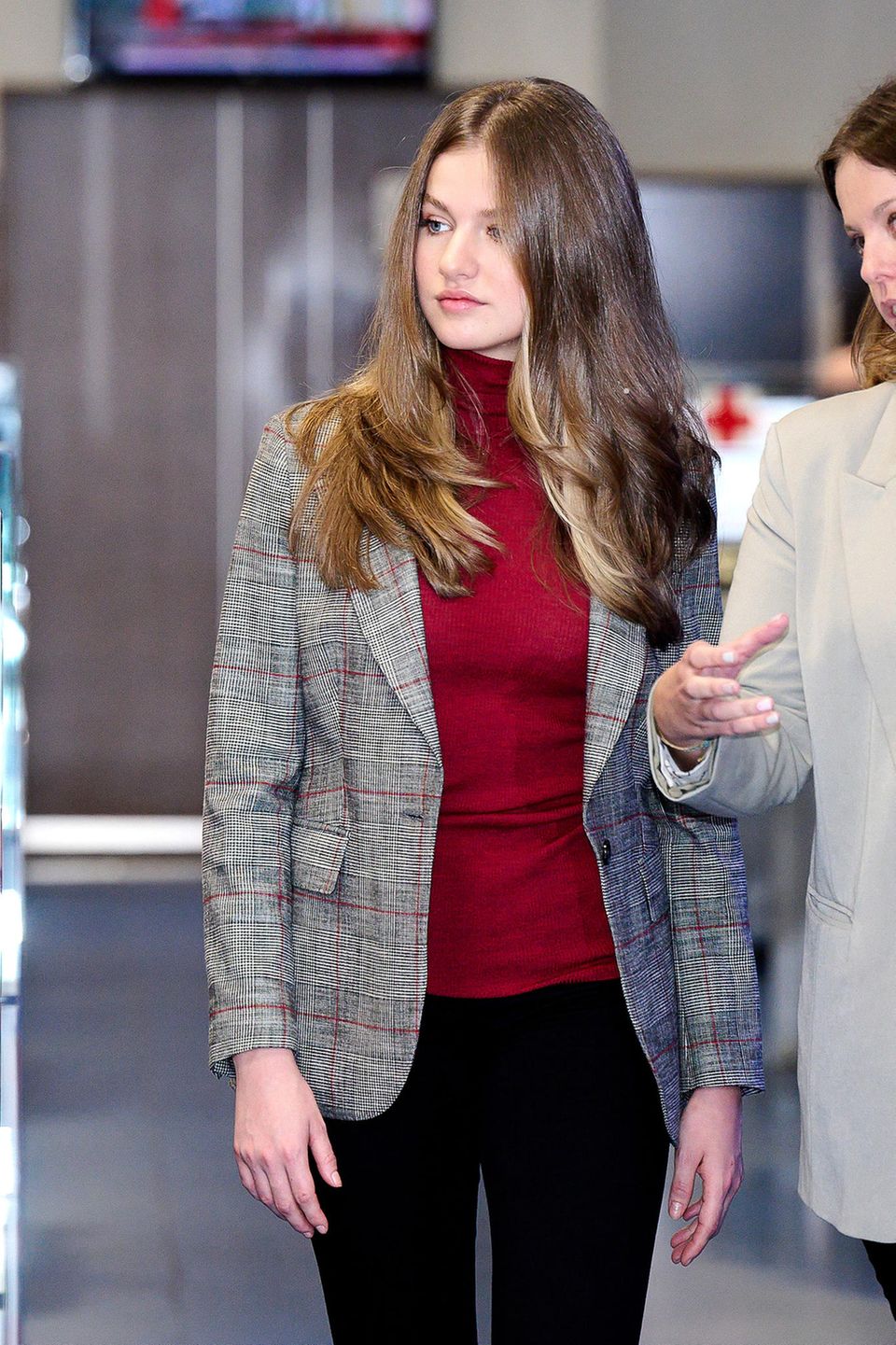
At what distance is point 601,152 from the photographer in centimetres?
149

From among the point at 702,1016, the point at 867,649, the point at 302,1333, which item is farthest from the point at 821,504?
the point at 302,1333

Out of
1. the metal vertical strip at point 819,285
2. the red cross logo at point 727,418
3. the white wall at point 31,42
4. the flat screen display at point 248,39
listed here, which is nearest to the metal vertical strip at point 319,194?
the flat screen display at point 248,39

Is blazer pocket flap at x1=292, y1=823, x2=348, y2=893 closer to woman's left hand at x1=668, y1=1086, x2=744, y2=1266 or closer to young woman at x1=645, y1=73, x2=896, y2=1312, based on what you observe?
young woman at x1=645, y1=73, x2=896, y2=1312

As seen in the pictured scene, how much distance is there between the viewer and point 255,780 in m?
1.39

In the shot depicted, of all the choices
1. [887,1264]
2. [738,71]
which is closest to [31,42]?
[738,71]

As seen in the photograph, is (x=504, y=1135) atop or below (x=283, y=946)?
below

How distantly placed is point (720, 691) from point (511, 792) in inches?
10.7

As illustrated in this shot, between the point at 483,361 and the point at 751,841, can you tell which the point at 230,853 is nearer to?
the point at 483,361

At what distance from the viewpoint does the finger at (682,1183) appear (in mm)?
Result: 1450

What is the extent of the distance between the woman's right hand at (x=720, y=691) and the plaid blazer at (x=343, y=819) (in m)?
0.18

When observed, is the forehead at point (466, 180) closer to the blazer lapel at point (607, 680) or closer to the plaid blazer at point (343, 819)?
the plaid blazer at point (343, 819)

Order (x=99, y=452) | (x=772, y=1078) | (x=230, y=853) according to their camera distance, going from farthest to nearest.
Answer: (x=99, y=452)
(x=772, y=1078)
(x=230, y=853)

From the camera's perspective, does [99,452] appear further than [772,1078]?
Yes

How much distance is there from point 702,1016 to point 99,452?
505cm
